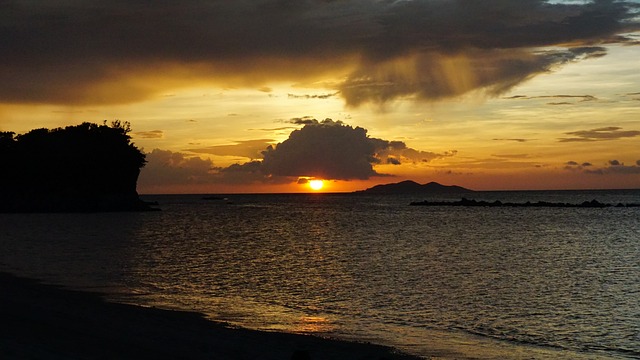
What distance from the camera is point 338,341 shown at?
71.5 ft

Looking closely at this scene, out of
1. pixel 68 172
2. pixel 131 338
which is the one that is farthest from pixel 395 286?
pixel 68 172

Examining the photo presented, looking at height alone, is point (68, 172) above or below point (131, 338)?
above

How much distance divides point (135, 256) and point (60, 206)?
131m

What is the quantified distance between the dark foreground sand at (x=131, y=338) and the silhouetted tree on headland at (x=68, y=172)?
522ft

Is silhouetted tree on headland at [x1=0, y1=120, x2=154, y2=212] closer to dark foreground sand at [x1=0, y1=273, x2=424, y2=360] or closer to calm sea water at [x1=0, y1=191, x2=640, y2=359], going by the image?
calm sea water at [x1=0, y1=191, x2=640, y2=359]

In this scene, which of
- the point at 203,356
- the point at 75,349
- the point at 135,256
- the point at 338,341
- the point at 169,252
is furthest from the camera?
the point at 169,252

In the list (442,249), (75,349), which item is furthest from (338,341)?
(442,249)

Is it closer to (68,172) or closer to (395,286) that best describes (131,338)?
(395,286)

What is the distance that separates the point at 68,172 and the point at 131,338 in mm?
167387

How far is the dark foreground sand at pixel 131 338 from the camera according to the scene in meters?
17.1

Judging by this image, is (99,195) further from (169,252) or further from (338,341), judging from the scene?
(338,341)

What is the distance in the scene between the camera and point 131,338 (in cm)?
1969

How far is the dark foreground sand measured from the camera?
17148mm

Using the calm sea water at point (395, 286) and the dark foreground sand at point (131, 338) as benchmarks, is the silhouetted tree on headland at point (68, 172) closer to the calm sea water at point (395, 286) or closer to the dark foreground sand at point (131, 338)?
the calm sea water at point (395, 286)
